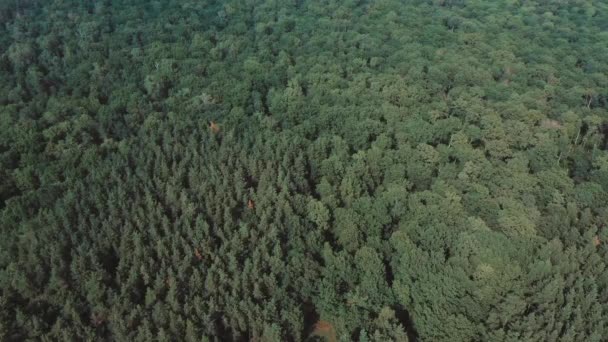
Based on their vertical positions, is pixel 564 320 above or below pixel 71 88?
below

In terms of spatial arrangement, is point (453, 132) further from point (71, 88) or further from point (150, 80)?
point (71, 88)

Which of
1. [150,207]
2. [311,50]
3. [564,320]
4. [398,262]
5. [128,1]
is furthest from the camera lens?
[128,1]

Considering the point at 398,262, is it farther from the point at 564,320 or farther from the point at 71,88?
the point at 71,88

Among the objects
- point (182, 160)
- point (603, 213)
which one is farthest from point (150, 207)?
point (603, 213)

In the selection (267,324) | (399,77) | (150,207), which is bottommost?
(267,324)

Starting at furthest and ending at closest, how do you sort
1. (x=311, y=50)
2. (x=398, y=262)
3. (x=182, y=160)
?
(x=311, y=50) < (x=182, y=160) < (x=398, y=262)

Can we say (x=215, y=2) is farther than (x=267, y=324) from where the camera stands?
Yes

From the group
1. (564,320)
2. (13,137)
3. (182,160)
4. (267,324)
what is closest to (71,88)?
(13,137)
